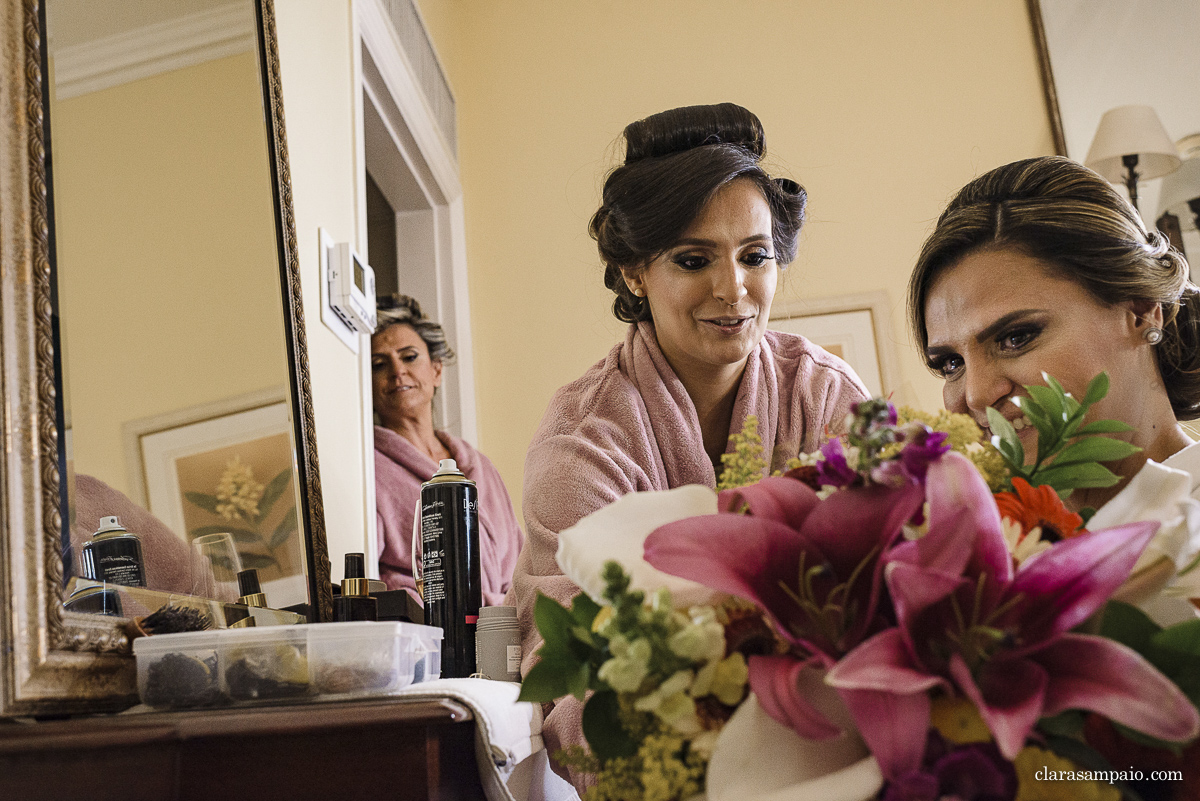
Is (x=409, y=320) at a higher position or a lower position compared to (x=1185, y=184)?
lower

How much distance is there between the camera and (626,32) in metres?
2.92

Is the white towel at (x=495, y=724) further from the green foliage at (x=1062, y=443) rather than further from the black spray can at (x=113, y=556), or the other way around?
the green foliage at (x=1062, y=443)

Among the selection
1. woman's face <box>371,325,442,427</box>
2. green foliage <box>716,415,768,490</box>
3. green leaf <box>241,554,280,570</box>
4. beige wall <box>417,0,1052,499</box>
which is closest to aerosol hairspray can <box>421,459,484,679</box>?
green leaf <box>241,554,280,570</box>

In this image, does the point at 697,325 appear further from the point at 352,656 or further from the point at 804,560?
the point at 804,560

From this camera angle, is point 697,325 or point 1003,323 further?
point 697,325

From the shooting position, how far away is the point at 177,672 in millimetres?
687

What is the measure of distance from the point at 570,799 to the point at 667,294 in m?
0.66

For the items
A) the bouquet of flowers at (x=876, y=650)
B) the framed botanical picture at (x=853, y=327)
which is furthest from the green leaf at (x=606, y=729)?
the framed botanical picture at (x=853, y=327)

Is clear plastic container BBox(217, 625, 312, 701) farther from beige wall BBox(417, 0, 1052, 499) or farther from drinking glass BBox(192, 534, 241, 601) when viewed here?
beige wall BBox(417, 0, 1052, 499)

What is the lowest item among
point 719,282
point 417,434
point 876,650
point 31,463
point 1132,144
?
point 876,650

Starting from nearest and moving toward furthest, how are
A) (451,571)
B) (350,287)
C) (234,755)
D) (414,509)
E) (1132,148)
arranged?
(234,755) < (451,571) < (350,287) < (414,509) < (1132,148)

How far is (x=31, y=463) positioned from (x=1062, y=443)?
63 centimetres

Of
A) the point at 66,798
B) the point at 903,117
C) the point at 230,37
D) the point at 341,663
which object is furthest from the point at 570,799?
the point at 903,117

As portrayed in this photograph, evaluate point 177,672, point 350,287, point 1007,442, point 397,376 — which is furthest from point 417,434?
point 1007,442
